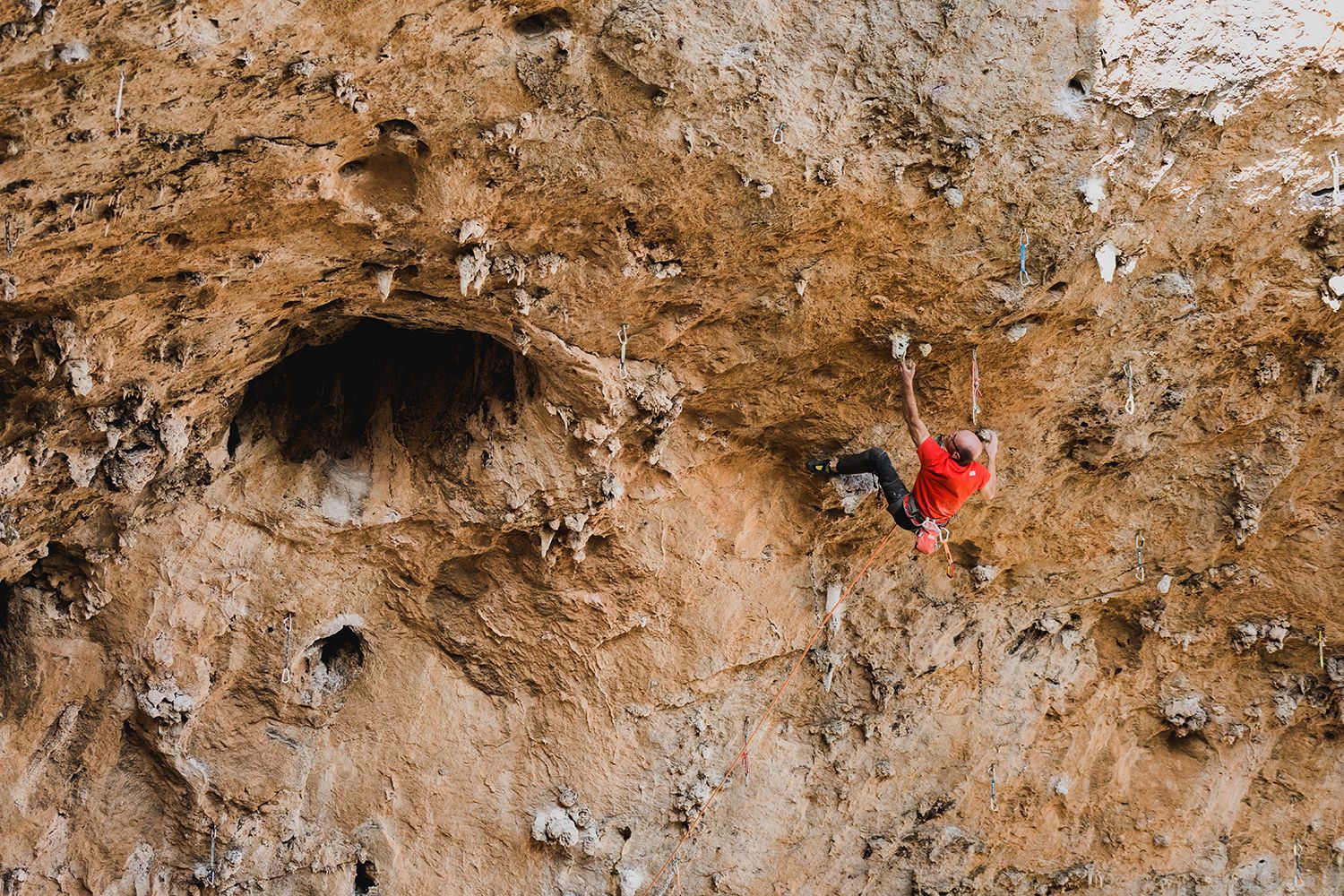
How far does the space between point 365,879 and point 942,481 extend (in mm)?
3517

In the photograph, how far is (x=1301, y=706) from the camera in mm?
7652

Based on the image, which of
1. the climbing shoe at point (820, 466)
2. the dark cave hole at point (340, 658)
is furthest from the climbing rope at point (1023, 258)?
the dark cave hole at point (340, 658)

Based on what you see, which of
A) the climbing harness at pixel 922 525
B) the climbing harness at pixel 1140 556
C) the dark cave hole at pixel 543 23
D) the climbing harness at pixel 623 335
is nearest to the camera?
the dark cave hole at pixel 543 23

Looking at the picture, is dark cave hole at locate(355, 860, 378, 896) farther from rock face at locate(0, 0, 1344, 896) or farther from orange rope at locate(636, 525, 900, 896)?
orange rope at locate(636, 525, 900, 896)

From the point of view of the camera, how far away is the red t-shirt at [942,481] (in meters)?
5.57

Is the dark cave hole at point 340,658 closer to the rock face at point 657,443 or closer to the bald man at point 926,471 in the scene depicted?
the rock face at point 657,443

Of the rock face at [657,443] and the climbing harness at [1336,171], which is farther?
the climbing harness at [1336,171]

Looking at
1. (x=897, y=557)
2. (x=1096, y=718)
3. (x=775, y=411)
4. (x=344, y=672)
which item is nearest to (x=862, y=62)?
(x=775, y=411)

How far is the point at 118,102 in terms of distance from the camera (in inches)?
151

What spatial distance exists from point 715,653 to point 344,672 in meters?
1.90

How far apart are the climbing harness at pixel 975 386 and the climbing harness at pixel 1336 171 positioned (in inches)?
67.0

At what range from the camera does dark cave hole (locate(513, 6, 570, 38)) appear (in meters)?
4.40

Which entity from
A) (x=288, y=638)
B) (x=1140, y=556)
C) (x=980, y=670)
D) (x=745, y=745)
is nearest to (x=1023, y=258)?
(x=1140, y=556)

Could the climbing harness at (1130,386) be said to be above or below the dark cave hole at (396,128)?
below
